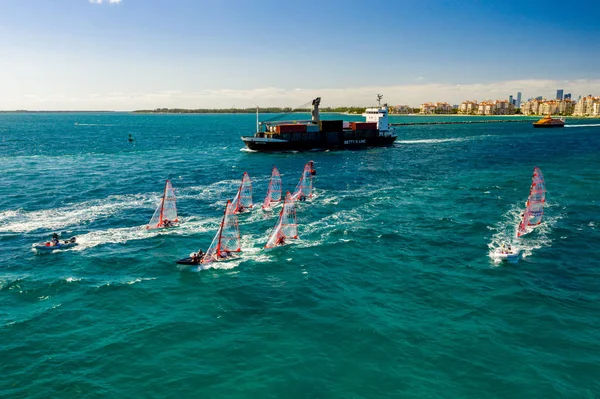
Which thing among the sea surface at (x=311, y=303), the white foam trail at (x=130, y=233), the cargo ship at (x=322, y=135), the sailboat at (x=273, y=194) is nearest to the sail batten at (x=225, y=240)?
the sea surface at (x=311, y=303)

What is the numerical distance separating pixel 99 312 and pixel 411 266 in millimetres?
30902

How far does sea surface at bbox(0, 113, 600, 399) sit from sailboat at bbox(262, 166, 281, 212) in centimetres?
414

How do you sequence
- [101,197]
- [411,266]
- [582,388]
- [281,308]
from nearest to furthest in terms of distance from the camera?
[582,388] → [281,308] → [411,266] → [101,197]

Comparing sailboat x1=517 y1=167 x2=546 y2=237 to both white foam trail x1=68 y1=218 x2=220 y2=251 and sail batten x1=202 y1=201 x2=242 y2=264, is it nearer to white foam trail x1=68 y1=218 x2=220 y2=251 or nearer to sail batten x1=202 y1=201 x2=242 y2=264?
sail batten x1=202 y1=201 x2=242 y2=264

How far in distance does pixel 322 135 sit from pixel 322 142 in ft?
9.57

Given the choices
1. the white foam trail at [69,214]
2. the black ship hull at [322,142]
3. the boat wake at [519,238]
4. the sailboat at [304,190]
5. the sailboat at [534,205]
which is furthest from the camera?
the black ship hull at [322,142]

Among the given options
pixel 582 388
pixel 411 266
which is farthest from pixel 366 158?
pixel 582 388

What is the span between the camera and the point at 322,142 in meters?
163

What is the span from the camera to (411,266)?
44.9m

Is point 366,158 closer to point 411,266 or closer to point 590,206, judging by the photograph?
A: point 590,206

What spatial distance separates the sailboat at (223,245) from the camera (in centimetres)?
4416

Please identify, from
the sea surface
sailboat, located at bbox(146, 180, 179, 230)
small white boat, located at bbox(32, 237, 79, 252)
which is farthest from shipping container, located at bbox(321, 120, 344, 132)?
small white boat, located at bbox(32, 237, 79, 252)

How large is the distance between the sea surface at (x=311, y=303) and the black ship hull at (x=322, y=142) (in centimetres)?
7563

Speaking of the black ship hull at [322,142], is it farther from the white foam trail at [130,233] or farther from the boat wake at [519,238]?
the boat wake at [519,238]
